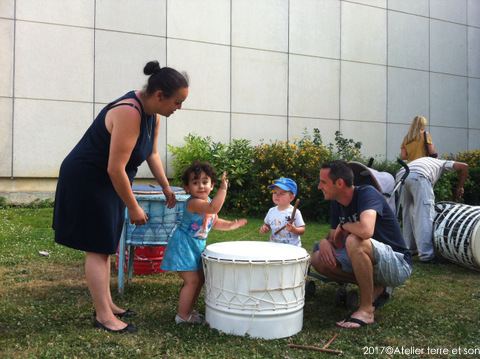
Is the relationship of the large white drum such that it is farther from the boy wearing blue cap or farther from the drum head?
the boy wearing blue cap

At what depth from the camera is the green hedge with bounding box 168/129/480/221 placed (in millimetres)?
8586

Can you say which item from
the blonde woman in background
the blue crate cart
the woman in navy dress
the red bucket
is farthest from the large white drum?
the blonde woman in background

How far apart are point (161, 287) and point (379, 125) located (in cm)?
846

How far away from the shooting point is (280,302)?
9.62 ft

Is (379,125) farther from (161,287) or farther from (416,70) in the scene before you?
(161,287)

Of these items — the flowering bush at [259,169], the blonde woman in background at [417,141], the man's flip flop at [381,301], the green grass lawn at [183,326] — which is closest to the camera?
the green grass lawn at [183,326]

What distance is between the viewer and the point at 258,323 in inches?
114

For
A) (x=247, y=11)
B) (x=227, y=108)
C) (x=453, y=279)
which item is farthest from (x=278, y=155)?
(x=453, y=279)

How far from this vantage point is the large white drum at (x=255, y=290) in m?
2.88

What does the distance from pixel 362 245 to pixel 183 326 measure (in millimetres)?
1360

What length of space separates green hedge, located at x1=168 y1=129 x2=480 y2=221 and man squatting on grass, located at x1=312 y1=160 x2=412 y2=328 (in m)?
4.82

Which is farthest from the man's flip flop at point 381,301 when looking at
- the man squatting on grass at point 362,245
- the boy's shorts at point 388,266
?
the boy's shorts at point 388,266

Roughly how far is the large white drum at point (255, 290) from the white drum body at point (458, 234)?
2699mm

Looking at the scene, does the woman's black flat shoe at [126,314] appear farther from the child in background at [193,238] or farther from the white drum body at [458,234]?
the white drum body at [458,234]
